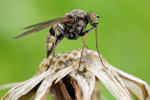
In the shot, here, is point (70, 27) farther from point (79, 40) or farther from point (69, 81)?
point (79, 40)

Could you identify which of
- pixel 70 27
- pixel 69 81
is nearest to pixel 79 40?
pixel 70 27

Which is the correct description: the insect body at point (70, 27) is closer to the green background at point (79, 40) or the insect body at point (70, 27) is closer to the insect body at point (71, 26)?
the insect body at point (71, 26)

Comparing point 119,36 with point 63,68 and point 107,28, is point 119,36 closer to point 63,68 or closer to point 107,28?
point 107,28

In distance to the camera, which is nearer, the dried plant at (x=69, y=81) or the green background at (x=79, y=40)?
the dried plant at (x=69, y=81)

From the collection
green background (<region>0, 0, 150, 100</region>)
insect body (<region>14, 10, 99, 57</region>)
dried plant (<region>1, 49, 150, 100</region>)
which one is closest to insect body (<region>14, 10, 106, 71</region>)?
insect body (<region>14, 10, 99, 57</region>)

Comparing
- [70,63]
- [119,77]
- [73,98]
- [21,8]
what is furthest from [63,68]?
[21,8]

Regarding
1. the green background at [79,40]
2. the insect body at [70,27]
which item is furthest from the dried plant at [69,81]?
the green background at [79,40]

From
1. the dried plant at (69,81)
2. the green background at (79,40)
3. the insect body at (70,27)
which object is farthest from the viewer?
the green background at (79,40)
